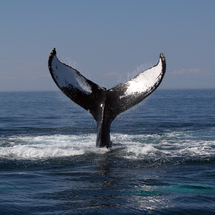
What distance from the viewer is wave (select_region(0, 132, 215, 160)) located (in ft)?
28.7

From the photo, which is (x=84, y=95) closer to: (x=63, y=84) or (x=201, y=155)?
(x=63, y=84)

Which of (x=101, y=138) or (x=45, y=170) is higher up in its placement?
(x=101, y=138)

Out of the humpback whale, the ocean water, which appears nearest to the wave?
the ocean water

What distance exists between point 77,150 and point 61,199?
13.2ft

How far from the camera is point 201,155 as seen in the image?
29.0ft

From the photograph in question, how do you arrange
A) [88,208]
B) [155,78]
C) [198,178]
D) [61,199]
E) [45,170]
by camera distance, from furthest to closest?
[155,78] < [45,170] < [198,178] < [61,199] < [88,208]

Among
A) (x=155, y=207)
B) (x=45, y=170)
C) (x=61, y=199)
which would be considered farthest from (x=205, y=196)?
(x=45, y=170)

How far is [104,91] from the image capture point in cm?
927

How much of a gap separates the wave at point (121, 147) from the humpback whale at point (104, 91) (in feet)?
2.52

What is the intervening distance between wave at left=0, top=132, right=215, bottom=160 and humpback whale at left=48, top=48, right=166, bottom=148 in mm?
768

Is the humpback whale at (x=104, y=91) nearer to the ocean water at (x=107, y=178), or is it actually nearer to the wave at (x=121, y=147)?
the wave at (x=121, y=147)

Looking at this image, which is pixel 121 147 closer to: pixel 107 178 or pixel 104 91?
pixel 104 91

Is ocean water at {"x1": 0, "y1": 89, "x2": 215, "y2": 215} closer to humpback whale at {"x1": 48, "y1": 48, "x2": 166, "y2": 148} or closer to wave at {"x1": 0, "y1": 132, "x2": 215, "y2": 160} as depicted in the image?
wave at {"x1": 0, "y1": 132, "x2": 215, "y2": 160}

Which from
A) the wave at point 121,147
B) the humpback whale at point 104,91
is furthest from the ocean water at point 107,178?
the humpback whale at point 104,91
